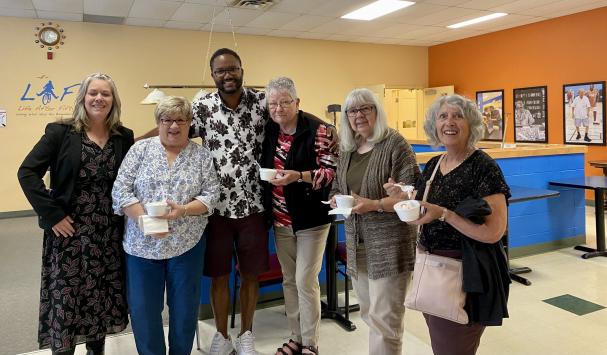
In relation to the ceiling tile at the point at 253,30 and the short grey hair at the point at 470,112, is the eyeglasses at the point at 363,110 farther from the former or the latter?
the ceiling tile at the point at 253,30

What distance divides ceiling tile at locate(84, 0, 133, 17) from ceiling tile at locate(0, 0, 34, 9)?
671 millimetres

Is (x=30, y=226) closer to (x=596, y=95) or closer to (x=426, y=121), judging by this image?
(x=426, y=121)

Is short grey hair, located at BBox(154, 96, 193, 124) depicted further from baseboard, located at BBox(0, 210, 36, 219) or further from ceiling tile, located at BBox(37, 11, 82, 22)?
baseboard, located at BBox(0, 210, 36, 219)

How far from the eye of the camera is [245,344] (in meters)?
2.34

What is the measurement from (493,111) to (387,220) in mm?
7336

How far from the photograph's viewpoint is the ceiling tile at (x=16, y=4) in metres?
5.66

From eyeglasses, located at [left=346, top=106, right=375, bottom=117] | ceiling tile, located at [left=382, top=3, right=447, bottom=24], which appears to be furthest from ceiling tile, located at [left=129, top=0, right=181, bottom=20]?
eyeglasses, located at [left=346, top=106, right=375, bottom=117]

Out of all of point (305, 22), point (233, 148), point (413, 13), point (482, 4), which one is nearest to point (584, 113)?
point (482, 4)

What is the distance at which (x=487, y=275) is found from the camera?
1408 millimetres

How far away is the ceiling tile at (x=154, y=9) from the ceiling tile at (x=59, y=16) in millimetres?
794

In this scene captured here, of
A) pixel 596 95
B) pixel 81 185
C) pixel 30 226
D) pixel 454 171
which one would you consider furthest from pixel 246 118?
pixel 596 95

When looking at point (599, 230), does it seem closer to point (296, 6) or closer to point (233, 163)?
point (233, 163)

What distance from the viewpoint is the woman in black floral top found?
1.41 meters

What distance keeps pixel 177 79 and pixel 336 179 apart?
242 inches
